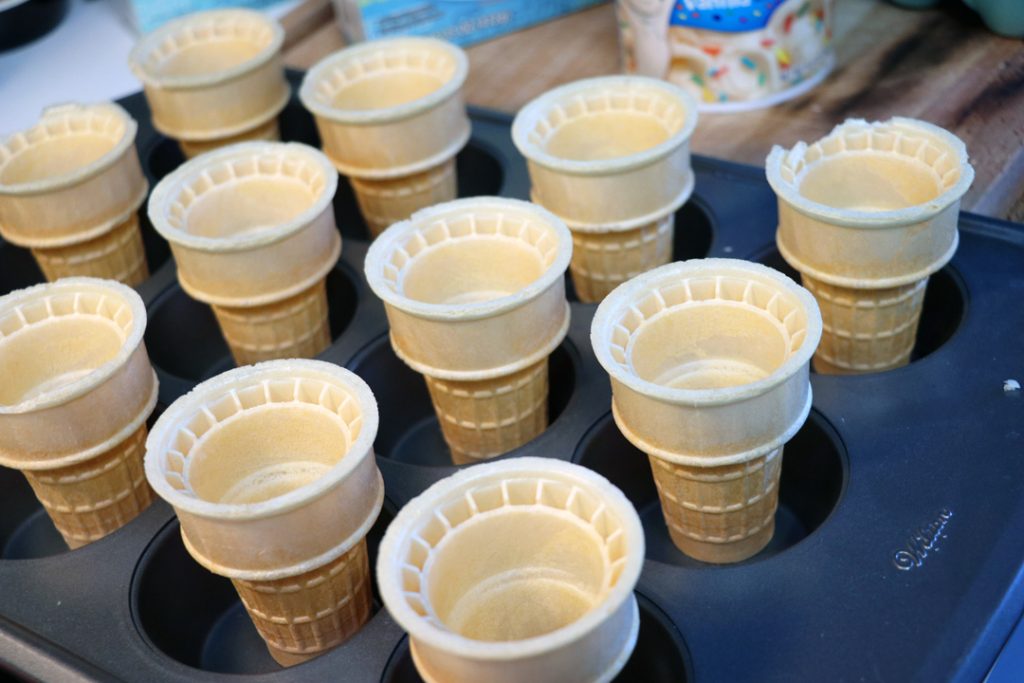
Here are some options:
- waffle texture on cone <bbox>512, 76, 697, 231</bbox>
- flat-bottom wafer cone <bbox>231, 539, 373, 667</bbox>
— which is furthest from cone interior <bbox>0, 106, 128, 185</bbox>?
flat-bottom wafer cone <bbox>231, 539, 373, 667</bbox>

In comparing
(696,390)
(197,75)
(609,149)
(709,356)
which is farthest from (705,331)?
(197,75)

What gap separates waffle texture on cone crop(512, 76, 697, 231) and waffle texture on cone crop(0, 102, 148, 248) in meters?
0.54

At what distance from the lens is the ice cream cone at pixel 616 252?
1.47m

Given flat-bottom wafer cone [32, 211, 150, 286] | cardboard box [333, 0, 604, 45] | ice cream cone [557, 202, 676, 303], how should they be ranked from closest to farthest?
ice cream cone [557, 202, 676, 303]
flat-bottom wafer cone [32, 211, 150, 286]
cardboard box [333, 0, 604, 45]

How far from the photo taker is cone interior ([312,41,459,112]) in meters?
1.71

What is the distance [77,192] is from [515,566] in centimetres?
84

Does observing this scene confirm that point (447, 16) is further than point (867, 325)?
Yes

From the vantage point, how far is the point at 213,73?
1.71 metres

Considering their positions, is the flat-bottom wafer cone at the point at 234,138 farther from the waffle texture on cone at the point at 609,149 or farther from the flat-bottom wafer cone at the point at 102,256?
the waffle texture on cone at the point at 609,149

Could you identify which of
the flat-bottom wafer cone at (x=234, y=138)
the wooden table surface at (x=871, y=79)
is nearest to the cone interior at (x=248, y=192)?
the flat-bottom wafer cone at (x=234, y=138)

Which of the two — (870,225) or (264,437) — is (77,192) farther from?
(870,225)

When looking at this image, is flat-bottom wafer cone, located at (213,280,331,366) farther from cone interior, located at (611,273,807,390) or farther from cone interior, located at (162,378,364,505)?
cone interior, located at (611,273,807,390)

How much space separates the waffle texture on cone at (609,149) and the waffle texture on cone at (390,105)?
0.14 meters

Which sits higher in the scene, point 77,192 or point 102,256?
point 77,192
